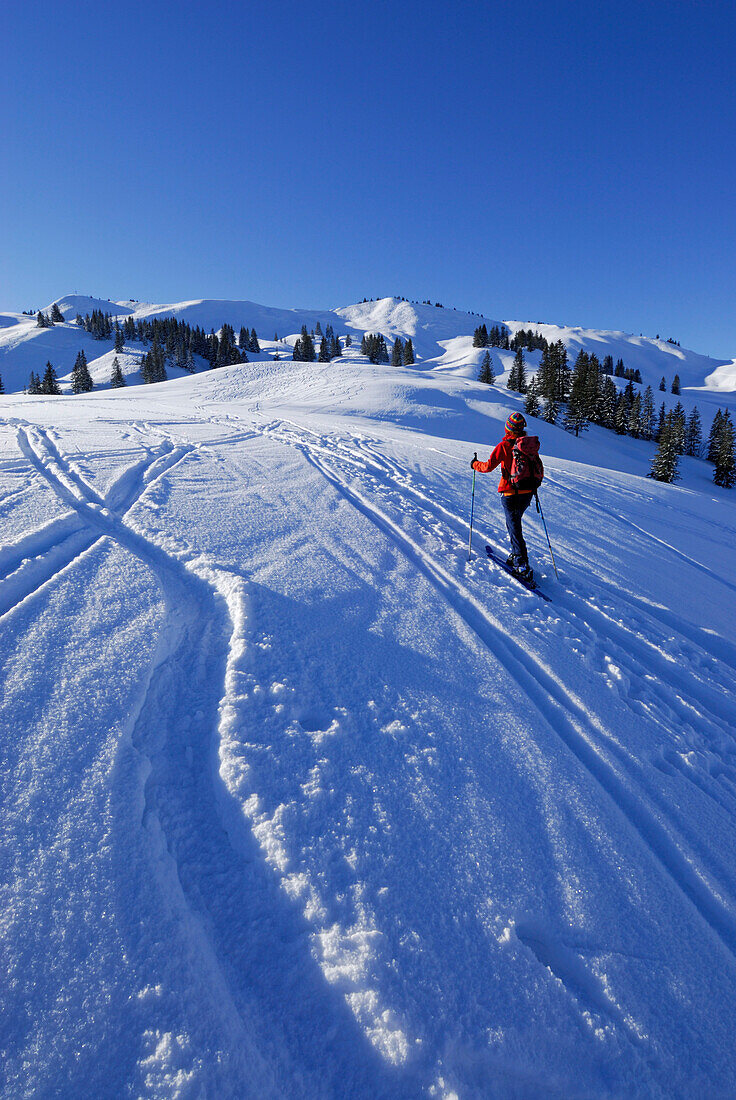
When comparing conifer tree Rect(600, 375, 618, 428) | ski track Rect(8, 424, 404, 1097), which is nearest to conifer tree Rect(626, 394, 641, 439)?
conifer tree Rect(600, 375, 618, 428)

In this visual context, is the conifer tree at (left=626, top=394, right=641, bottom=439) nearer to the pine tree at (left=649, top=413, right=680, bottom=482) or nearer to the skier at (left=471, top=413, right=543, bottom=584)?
the pine tree at (left=649, top=413, right=680, bottom=482)

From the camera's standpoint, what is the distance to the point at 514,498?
6312 mm

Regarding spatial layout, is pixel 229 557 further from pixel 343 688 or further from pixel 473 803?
pixel 473 803

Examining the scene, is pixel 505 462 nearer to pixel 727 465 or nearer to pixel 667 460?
pixel 667 460

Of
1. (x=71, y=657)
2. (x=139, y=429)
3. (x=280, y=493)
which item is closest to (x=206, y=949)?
(x=71, y=657)

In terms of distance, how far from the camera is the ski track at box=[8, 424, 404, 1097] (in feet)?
5.64

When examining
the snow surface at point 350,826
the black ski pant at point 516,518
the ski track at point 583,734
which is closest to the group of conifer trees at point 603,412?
the black ski pant at point 516,518

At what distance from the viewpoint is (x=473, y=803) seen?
9.06ft

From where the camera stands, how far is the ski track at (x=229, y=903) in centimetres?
172

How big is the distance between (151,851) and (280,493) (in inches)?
256

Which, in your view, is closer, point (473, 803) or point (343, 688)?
point (473, 803)

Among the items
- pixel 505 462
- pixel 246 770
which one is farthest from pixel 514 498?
pixel 246 770

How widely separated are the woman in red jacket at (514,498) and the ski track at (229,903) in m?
4.12

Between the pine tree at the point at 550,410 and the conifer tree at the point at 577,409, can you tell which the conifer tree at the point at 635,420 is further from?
the pine tree at the point at 550,410
